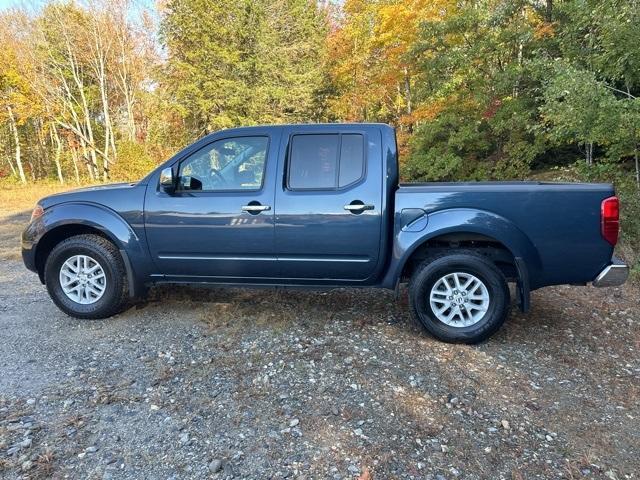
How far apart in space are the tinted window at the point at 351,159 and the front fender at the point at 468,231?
0.63 m

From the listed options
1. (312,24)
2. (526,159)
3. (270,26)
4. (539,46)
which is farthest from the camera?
(312,24)

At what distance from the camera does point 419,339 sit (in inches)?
149

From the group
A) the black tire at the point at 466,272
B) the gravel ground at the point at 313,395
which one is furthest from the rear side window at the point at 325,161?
the gravel ground at the point at 313,395

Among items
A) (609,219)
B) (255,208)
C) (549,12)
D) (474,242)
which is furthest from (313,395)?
(549,12)

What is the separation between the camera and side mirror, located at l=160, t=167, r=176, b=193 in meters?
3.90

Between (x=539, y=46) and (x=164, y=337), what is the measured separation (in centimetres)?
902

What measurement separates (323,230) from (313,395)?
1.39 meters

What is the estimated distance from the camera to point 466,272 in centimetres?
361

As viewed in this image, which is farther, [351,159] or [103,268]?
[103,268]

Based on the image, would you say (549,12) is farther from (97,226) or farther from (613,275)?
(97,226)

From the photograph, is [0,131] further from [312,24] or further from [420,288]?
[420,288]

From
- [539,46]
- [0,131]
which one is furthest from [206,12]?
[0,131]

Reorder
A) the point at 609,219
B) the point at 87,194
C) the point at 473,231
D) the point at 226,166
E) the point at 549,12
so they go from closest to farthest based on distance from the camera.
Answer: the point at 609,219
the point at 473,231
the point at 226,166
the point at 87,194
the point at 549,12

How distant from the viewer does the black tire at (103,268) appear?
409 centimetres
